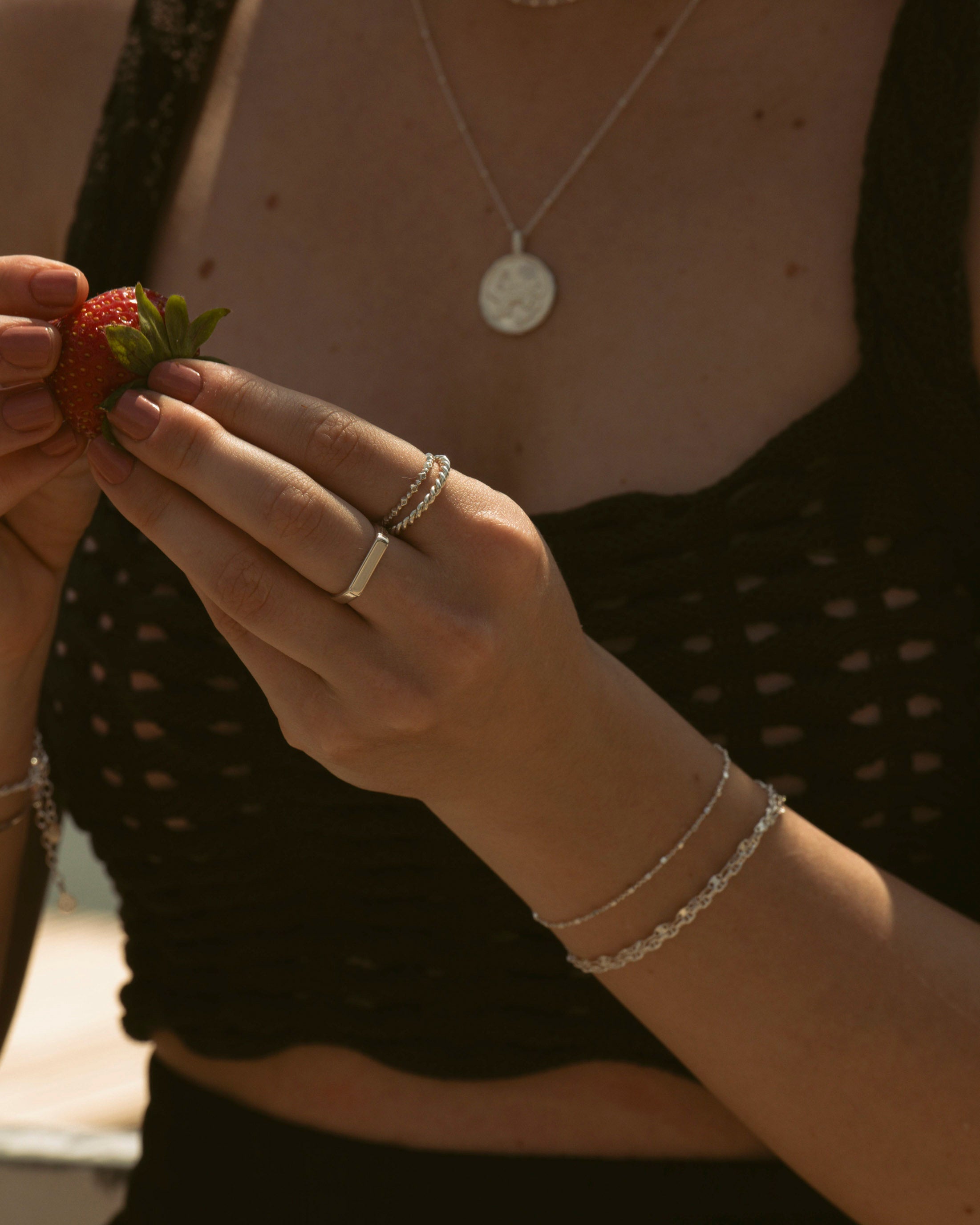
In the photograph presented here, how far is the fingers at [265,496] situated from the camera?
725 mm

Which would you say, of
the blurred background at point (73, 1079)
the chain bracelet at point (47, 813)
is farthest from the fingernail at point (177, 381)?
the blurred background at point (73, 1079)

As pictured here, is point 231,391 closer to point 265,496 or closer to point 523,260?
point 265,496

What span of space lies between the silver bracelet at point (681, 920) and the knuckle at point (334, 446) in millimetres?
428

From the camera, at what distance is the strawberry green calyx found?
83 centimetres

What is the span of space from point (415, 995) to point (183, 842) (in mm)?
278

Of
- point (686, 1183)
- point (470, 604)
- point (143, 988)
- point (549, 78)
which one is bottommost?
point (143, 988)

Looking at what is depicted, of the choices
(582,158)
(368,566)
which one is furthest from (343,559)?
(582,158)

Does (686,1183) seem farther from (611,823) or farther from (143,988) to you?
(143,988)

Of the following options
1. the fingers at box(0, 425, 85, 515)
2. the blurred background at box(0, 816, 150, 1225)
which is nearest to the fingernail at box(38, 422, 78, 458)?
the fingers at box(0, 425, 85, 515)

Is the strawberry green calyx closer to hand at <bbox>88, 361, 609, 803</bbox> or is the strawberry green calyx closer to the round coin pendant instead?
hand at <bbox>88, 361, 609, 803</bbox>

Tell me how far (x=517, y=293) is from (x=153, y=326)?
0.44m

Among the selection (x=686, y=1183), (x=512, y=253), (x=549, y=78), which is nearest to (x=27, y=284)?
(x=512, y=253)

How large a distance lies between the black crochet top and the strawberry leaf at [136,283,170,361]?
13.0 inches

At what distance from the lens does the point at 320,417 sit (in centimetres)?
75
